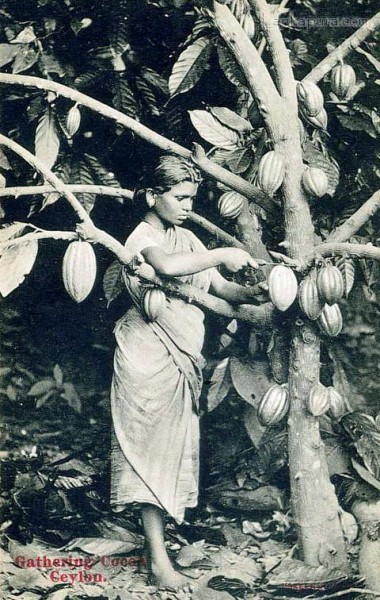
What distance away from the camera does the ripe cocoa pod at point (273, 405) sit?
84.6 inches

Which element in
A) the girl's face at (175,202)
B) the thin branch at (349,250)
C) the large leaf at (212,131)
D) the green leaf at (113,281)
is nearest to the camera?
the thin branch at (349,250)

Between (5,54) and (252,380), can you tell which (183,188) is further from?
(5,54)

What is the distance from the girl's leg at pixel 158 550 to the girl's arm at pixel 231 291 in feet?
2.03

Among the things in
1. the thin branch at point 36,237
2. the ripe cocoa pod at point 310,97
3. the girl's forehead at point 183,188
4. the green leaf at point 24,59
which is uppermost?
the green leaf at point 24,59

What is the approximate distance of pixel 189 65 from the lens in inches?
91.5

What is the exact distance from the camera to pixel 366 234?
8.23 ft

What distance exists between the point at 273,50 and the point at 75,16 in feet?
2.31

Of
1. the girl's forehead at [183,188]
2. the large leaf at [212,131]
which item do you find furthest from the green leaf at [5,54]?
the girl's forehead at [183,188]

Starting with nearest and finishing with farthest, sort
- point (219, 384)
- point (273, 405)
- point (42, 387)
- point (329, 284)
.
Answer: point (329, 284), point (273, 405), point (219, 384), point (42, 387)

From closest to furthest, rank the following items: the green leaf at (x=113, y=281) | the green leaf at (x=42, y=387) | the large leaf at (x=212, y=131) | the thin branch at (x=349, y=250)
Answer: the thin branch at (x=349, y=250) < the large leaf at (x=212, y=131) < the green leaf at (x=113, y=281) < the green leaf at (x=42, y=387)

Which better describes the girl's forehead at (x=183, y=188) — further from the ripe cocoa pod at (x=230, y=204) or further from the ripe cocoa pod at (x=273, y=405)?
→ the ripe cocoa pod at (x=273, y=405)

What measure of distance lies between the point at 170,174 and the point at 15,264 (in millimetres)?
490

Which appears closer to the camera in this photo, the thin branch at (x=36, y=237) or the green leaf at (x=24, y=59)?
the thin branch at (x=36, y=237)

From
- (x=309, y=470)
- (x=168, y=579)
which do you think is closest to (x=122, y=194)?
(x=309, y=470)
